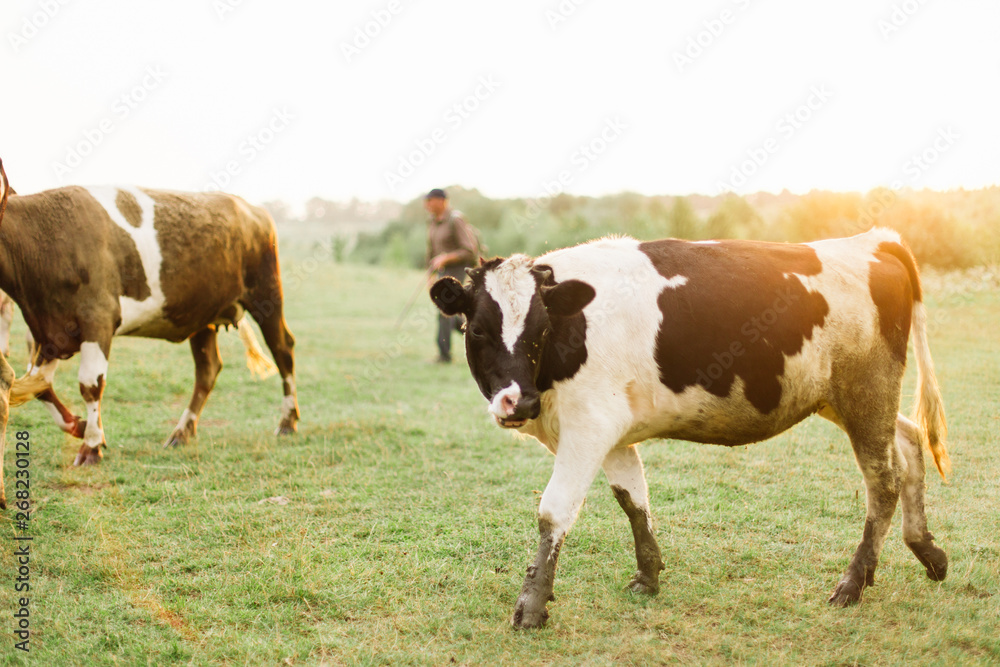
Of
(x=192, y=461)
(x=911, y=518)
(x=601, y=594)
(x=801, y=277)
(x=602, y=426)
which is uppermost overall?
(x=801, y=277)

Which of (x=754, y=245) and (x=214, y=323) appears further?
(x=214, y=323)

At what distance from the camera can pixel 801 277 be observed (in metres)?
4.07

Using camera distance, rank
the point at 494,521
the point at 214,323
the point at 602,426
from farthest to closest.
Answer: the point at 214,323
the point at 494,521
the point at 602,426

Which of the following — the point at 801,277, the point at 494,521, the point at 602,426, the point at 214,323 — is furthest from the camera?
the point at 214,323

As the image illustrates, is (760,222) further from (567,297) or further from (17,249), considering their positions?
(567,297)

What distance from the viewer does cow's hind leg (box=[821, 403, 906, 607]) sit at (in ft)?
13.3

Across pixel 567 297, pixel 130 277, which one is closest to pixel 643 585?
pixel 567 297

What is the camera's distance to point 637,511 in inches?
169

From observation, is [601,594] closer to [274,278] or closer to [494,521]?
[494,521]

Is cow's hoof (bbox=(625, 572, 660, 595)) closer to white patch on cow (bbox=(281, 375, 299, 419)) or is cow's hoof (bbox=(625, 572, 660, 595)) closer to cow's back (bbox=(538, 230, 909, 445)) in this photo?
cow's back (bbox=(538, 230, 909, 445))

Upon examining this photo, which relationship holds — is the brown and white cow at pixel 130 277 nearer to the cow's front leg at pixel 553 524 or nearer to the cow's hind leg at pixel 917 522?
the cow's front leg at pixel 553 524

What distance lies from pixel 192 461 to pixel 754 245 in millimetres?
5104

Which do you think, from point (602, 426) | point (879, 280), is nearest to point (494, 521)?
point (602, 426)

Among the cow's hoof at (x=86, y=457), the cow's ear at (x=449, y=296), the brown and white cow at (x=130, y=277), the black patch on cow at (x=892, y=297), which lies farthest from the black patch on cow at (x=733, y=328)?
the cow's hoof at (x=86, y=457)
